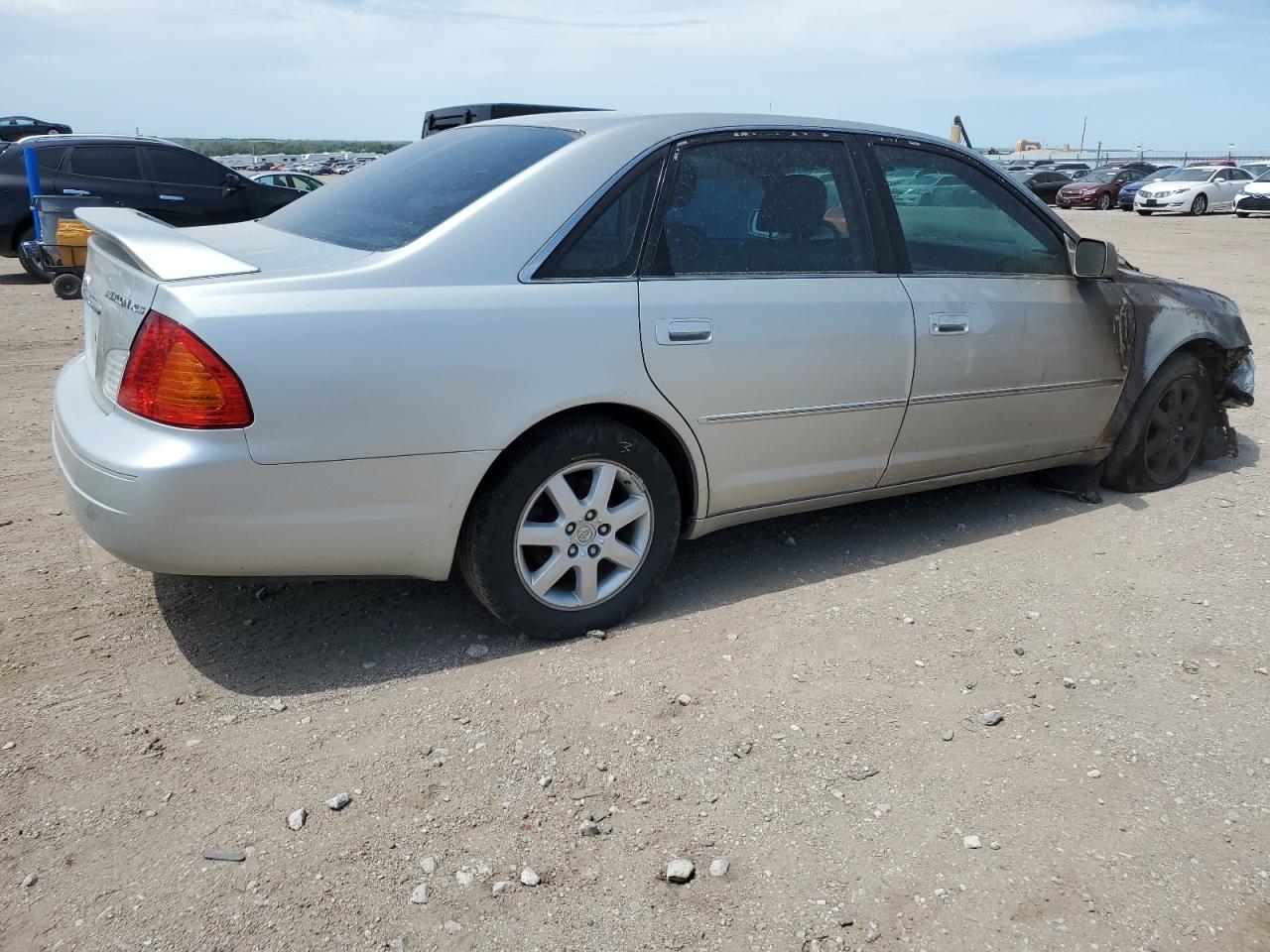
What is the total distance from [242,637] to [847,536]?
2.42 metres

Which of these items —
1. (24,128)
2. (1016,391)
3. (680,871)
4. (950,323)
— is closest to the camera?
(680,871)

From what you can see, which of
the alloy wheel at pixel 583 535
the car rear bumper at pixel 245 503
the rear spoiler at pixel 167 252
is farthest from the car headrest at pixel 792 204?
the rear spoiler at pixel 167 252

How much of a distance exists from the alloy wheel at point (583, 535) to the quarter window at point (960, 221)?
1.48 meters

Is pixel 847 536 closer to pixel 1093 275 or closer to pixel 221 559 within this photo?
Result: pixel 1093 275

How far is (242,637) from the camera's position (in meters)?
3.36

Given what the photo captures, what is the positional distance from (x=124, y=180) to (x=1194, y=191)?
89.4 ft

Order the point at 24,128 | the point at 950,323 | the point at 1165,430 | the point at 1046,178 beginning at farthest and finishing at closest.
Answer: the point at 1046,178 → the point at 24,128 → the point at 1165,430 → the point at 950,323

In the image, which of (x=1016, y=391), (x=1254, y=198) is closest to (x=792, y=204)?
(x=1016, y=391)

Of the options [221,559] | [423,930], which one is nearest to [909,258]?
[221,559]

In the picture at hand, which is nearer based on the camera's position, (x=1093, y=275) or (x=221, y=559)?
(x=221, y=559)

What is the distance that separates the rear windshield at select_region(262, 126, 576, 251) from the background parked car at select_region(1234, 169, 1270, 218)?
2922cm

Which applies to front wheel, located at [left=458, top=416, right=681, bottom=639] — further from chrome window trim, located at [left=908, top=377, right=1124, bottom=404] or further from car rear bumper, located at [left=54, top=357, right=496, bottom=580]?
chrome window trim, located at [left=908, top=377, right=1124, bottom=404]

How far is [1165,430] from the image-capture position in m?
4.89

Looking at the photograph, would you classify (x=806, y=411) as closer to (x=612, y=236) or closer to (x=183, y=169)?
(x=612, y=236)
